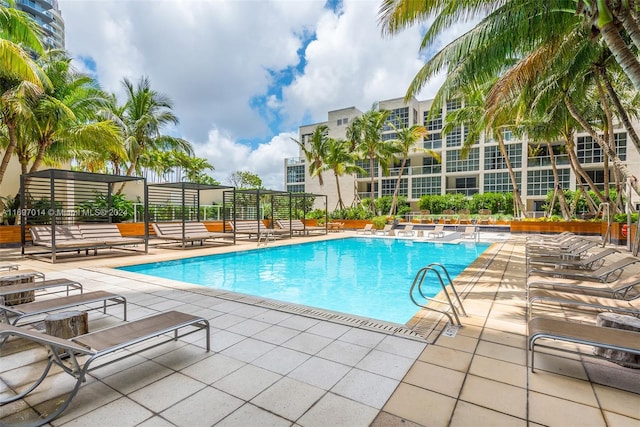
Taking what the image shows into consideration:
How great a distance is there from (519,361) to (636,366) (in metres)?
0.82

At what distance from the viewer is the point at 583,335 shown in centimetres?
265

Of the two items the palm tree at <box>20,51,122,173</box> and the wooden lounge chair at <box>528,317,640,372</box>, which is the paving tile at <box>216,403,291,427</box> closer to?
the wooden lounge chair at <box>528,317,640,372</box>

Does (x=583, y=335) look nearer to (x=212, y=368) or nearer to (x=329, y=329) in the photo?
(x=329, y=329)

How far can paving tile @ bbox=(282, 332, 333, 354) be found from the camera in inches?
131

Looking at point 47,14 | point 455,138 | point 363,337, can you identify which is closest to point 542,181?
point 455,138

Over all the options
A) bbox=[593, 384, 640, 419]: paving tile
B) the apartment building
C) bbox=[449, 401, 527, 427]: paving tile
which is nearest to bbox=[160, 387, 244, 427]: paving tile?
bbox=[449, 401, 527, 427]: paving tile

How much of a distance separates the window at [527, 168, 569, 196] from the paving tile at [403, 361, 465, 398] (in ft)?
98.2

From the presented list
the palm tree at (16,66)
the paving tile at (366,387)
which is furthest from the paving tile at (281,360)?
the palm tree at (16,66)

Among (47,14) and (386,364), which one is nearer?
(386,364)

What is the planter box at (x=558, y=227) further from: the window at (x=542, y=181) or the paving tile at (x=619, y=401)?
the paving tile at (x=619, y=401)

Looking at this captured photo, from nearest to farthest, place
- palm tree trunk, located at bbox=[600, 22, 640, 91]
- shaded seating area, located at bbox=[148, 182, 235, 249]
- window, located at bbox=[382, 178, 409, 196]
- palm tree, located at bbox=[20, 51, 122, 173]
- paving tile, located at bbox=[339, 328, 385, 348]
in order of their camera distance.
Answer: paving tile, located at bbox=[339, 328, 385, 348] → palm tree trunk, located at bbox=[600, 22, 640, 91] → palm tree, located at bbox=[20, 51, 122, 173] → shaded seating area, located at bbox=[148, 182, 235, 249] → window, located at bbox=[382, 178, 409, 196]

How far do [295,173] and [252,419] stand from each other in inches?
1646

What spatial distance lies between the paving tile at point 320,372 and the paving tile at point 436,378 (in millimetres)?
560

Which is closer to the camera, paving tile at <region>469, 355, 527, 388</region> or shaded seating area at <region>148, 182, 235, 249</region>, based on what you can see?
paving tile at <region>469, 355, 527, 388</region>
